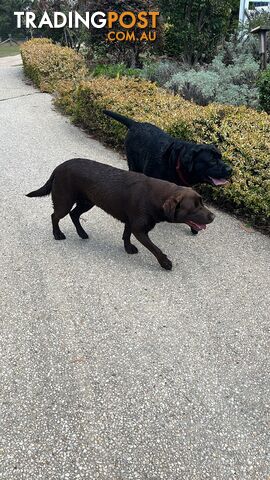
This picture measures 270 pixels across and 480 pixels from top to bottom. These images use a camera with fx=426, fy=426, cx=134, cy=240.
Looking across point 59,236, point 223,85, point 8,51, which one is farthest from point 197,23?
point 8,51

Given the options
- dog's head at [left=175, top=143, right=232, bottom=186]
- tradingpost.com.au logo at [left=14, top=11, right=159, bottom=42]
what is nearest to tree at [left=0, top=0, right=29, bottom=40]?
tradingpost.com.au logo at [left=14, top=11, right=159, bottom=42]

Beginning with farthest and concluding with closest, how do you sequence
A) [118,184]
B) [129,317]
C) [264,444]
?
[118,184]
[129,317]
[264,444]

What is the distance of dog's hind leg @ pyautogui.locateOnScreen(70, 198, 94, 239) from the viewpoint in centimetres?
429

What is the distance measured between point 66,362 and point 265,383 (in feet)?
4.35

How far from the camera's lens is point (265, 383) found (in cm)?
275

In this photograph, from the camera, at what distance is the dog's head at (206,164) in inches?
160

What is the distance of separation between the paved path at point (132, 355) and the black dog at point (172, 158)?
0.69 m

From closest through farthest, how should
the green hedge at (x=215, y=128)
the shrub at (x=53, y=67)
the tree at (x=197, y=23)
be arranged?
the green hedge at (x=215, y=128) < the tree at (x=197, y=23) < the shrub at (x=53, y=67)

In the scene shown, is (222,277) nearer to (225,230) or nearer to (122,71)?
(225,230)

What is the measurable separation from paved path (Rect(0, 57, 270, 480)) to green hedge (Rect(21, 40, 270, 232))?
373 millimetres

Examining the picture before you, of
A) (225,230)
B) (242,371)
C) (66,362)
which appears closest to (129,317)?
(66,362)

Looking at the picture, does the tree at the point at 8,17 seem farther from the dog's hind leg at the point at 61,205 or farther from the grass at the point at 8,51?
the dog's hind leg at the point at 61,205

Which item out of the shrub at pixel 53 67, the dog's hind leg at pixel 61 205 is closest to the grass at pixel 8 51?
the shrub at pixel 53 67

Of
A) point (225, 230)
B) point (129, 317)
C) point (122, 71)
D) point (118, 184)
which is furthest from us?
point (122, 71)
